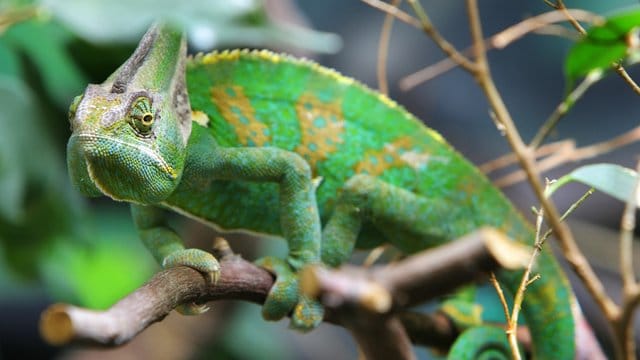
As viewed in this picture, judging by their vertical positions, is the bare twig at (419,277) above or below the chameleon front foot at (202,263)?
above

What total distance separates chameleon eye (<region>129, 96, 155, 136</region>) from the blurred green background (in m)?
0.18

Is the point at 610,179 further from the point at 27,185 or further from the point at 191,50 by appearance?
the point at 27,185

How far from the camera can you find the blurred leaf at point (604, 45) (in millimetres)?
1092

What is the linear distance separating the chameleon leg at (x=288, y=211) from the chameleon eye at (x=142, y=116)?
0.28 meters

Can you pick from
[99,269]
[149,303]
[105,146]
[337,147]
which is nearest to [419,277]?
[149,303]

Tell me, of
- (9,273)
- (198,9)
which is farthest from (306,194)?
(9,273)

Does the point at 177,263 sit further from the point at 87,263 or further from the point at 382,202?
the point at 87,263

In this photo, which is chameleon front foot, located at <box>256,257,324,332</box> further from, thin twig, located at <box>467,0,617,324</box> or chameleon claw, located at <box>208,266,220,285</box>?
thin twig, located at <box>467,0,617,324</box>

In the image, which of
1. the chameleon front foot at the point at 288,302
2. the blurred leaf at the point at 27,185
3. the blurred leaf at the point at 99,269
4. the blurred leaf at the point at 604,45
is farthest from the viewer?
→ the blurred leaf at the point at 99,269

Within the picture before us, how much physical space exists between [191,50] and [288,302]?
731 millimetres

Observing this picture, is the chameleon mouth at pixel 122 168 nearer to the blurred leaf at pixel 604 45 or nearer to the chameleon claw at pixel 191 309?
the chameleon claw at pixel 191 309

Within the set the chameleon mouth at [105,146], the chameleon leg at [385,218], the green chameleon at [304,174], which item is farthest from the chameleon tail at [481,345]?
the chameleon mouth at [105,146]

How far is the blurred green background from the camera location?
1850 millimetres

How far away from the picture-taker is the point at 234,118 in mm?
1923
